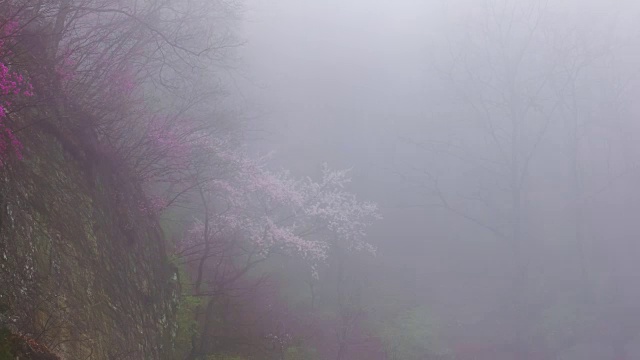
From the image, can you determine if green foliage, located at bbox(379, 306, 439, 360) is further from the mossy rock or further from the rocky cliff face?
the mossy rock

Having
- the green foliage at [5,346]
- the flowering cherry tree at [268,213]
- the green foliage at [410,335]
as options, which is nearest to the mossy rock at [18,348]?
the green foliage at [5,346]

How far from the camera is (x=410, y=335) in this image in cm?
1750

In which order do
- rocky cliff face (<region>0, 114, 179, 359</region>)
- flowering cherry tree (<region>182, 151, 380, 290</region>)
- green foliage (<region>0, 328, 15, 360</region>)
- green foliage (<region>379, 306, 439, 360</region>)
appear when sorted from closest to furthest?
1. green foliage (<region>0, 328, 15, 360</region>)
2. rocky cliff face (<region>0, 114, 179, 359</region>)
3. flowering cherry tree (<region>182, 151, 380, 290</region>)
4. green foliage (<region>379, 306, 439, 360</region>)

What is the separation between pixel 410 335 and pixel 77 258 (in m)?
14.2

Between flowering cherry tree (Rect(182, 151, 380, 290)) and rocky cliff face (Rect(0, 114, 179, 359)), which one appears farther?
flowering cherry tree (Rect(182, 151, 380, 290))

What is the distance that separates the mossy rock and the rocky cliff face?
0.59ft

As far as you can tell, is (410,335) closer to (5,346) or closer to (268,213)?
(268,213)

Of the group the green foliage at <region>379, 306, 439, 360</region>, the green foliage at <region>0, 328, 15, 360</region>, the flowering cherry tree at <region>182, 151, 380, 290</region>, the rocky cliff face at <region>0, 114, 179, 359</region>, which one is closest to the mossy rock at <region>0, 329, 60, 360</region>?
the green foliage at <region>0, 328, 15, 360</region>

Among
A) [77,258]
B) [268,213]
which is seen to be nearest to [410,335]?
[268,213]

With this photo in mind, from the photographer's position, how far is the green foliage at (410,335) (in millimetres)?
16353

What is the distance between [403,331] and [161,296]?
1159 cm

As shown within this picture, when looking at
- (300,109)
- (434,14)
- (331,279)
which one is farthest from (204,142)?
(434,14)

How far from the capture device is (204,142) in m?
14.0

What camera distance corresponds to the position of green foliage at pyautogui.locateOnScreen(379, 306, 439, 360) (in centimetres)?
1635
